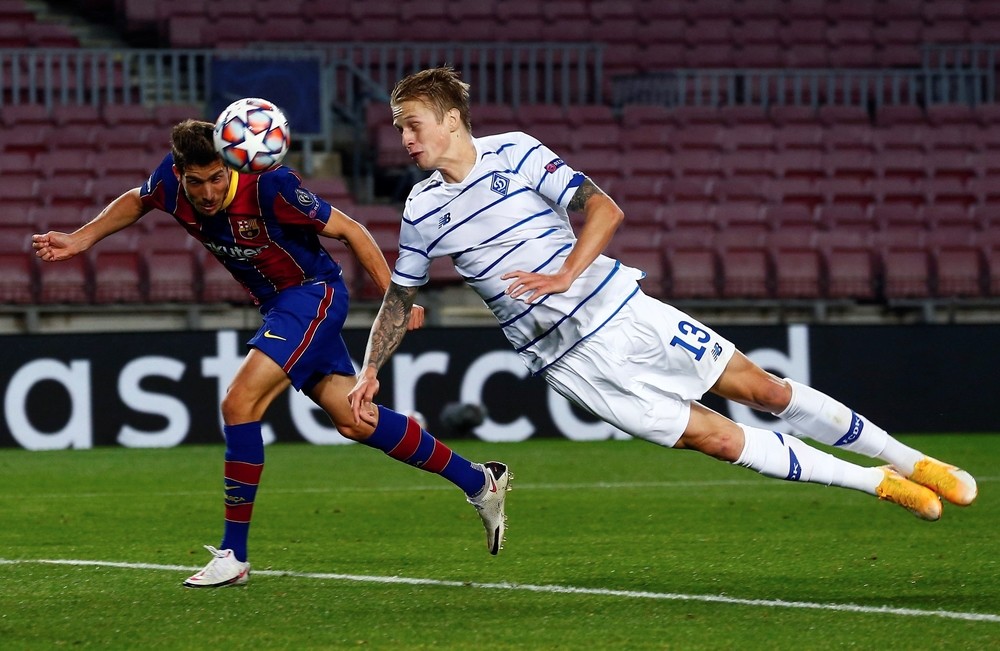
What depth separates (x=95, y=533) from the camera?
7172mm

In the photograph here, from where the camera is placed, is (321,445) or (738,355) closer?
(738,355)

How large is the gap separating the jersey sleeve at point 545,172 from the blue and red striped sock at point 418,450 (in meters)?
1.24

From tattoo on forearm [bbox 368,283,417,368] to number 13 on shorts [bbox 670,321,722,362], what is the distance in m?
0.99

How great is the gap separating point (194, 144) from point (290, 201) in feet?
1.48

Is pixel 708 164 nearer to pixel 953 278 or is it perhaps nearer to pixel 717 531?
pixel 953 278

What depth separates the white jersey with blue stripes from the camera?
524cm

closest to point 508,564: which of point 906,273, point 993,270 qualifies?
point 906,273

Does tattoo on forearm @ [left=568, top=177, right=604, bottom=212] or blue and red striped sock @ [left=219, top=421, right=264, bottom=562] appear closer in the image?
tattoo on forearm @ [left=568, top=177, right=604, bottom=212]

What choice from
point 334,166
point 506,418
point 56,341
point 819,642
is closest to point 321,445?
point 506,418

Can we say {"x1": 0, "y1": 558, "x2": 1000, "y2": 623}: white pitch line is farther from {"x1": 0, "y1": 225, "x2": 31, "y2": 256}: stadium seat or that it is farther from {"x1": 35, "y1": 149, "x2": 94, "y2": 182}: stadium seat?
{"x1": 35, "y1": 149, "x2": 94, "y2": 182}: stadium seat

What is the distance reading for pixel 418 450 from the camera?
5.99m

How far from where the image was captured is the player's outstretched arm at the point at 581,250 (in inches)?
193

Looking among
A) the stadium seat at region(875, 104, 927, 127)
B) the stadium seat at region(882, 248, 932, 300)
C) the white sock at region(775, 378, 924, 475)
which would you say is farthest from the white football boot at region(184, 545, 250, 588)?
the stadium seat at region(875, 104, 927, 127)

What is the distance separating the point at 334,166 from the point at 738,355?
12.2 metres
